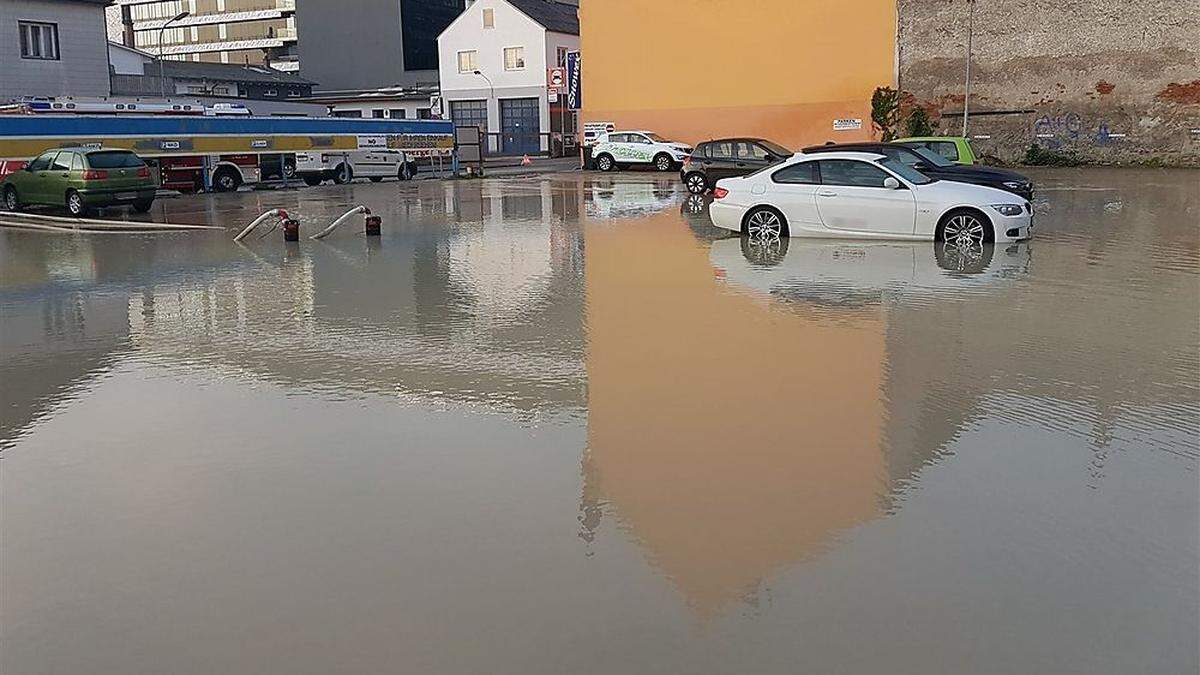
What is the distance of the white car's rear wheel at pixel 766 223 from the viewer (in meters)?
16.2

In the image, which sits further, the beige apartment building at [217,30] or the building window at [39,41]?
the beige apartment building at [217,30]

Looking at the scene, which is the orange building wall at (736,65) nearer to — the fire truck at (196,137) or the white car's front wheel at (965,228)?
the fire truck at (196,137)

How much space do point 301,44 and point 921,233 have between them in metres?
77.6

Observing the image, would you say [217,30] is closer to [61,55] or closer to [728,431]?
[61,55]

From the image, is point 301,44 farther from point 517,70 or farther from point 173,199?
point 173,199

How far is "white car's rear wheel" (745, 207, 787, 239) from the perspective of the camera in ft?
53.3

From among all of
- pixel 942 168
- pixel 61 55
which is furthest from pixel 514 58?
pixel 942 168

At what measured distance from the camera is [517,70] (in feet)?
209

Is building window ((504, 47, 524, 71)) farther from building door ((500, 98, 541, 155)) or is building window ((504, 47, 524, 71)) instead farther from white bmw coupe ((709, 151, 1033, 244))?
white bmw coupe ((709, 151, 1033, 244))

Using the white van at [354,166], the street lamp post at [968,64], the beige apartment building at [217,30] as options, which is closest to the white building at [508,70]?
the white van at [354,166]

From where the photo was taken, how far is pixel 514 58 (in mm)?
63938

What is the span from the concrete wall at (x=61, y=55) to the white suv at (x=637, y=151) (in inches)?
767

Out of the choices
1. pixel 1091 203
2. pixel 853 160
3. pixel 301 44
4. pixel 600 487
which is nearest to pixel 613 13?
pixel 1091 203

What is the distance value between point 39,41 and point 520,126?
29410mm
